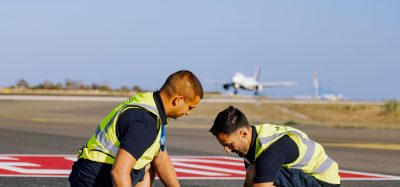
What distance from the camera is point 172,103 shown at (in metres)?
5.91

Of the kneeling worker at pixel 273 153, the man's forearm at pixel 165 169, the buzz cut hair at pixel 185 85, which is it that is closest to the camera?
the buzz cut hair at pixel 185 85

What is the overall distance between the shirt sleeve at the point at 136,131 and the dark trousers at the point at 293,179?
4.31 feet

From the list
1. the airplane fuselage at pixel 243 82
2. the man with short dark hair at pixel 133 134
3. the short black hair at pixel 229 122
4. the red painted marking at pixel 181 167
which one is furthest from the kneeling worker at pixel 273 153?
the airplane fuselage at pixel 243 82

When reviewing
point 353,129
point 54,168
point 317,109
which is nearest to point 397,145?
point 353,129

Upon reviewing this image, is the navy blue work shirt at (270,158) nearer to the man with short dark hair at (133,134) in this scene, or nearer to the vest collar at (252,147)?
the vest collar at (252,147)

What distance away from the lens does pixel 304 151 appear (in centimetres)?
663

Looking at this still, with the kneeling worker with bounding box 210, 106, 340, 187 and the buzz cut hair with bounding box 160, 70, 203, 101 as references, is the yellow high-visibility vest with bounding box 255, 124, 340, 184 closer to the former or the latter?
the kneeling worker with bounding box 210, 106, 340, 187

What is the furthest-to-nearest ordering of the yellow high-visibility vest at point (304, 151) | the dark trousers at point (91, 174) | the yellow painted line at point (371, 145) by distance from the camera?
the yellow painted line at point (371, 145) → the yellow high-visibility vest at point (304, 151) → the dark trousers at point (91, 174)

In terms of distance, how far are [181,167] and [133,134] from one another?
8491mm

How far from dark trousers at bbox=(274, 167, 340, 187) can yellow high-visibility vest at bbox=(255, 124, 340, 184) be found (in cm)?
4

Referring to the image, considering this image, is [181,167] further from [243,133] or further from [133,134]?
[133,134]

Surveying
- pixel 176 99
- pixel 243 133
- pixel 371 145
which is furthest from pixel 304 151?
pixel 371 145

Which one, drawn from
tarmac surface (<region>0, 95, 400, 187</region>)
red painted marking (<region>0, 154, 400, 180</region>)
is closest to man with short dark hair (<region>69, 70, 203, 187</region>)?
tarmac surface (<region>0, 95, 400, 187</region>)

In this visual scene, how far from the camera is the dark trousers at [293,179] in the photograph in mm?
6605
